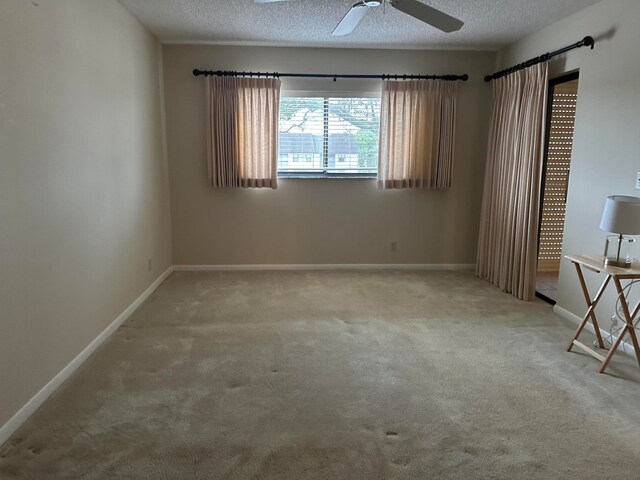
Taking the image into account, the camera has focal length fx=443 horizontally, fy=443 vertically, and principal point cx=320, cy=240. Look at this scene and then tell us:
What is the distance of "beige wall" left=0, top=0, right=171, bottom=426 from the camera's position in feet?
7.04

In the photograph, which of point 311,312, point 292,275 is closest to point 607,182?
point 311,312

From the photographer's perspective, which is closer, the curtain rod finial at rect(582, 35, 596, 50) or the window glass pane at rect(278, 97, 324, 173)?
the curtain rod finial at rect(582, 35, 596, 50)

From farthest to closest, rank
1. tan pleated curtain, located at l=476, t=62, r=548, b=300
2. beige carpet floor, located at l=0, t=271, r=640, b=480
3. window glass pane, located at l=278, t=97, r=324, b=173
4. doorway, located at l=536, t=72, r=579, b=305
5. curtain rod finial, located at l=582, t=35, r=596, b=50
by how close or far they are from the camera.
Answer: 1. window glass pane, located at l=278, t=97, r=324, b=173
2. doorway, located at l=536, t=72, r=579, b=305
3. tan pleated curtain, located at l=476, t=62, r=548, b=300
4. curtain rod finial, located at l=582, t=35, r=596, b=50
5. beige carpet floor, located at l=0, t=271, r=640, b=480

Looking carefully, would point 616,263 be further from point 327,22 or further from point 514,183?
point 327,22

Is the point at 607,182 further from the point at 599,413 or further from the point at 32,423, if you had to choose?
the point at 32,423

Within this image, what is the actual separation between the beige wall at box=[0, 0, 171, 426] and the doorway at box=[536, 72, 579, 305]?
Result: 4.03 metres

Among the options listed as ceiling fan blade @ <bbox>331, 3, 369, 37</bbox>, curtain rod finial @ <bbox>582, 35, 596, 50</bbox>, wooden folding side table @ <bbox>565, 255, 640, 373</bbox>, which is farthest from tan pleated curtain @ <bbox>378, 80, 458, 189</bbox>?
wooden folding side table @ <bbox>565, 255, 640, 373</bbox>

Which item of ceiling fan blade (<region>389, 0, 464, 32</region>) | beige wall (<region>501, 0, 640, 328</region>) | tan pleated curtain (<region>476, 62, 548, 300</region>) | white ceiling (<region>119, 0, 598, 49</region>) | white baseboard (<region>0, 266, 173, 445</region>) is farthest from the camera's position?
tan pleated curtain (<region>476, 62, 548, 300</region>)

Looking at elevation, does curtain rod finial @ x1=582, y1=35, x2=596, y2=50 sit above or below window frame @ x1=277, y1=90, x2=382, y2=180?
above

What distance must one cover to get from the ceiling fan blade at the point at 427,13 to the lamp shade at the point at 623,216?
153cm

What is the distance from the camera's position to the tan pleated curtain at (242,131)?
483cm

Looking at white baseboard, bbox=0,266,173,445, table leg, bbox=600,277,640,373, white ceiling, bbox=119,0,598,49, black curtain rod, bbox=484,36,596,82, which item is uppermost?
white ceiling, bbox=119,0,598,49

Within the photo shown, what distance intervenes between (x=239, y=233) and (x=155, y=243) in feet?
3.26

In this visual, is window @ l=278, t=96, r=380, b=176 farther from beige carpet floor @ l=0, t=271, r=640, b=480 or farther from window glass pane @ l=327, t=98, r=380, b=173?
beige carpet floor @ l=0, t=271, r=640, b=480
